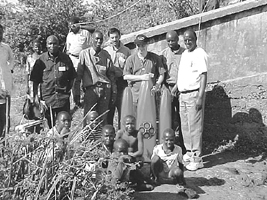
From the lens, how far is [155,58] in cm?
691

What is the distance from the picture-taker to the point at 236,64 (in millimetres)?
7883

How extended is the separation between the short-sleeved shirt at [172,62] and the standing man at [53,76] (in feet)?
4.46

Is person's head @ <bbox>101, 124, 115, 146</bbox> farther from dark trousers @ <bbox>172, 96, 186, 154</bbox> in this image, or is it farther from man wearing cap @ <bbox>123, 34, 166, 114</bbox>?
dark trousers @ <bbox>172, 96, 186, 154</bbox>

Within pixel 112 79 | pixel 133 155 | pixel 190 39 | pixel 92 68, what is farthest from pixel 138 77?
pixel 133 155

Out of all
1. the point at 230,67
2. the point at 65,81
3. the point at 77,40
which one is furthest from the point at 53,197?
the point at 77,40

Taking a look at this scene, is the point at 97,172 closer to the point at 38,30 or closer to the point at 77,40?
the point at 77,40

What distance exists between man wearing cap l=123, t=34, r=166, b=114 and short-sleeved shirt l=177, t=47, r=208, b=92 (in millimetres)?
463

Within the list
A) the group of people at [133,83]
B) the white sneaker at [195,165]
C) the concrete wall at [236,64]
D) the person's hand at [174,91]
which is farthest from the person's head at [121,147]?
the concrete wall at [236,64]

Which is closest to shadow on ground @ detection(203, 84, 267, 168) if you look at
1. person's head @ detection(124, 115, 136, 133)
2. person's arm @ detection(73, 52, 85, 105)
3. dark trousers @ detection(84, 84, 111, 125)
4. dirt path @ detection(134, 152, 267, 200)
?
dirt path @ detection(134, 152, 267, 200)

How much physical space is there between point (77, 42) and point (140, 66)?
262 cm

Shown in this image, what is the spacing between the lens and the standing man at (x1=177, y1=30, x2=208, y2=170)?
20.8 feet

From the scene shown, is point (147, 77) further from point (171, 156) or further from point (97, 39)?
point (171, 156)

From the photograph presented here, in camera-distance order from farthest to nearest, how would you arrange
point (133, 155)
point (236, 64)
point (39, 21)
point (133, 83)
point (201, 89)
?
Answer: point (39, 21) < point (236, 64) < point (133, 83) < point (201, 89) < point (133, 155)

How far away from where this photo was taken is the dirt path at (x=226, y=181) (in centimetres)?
568
